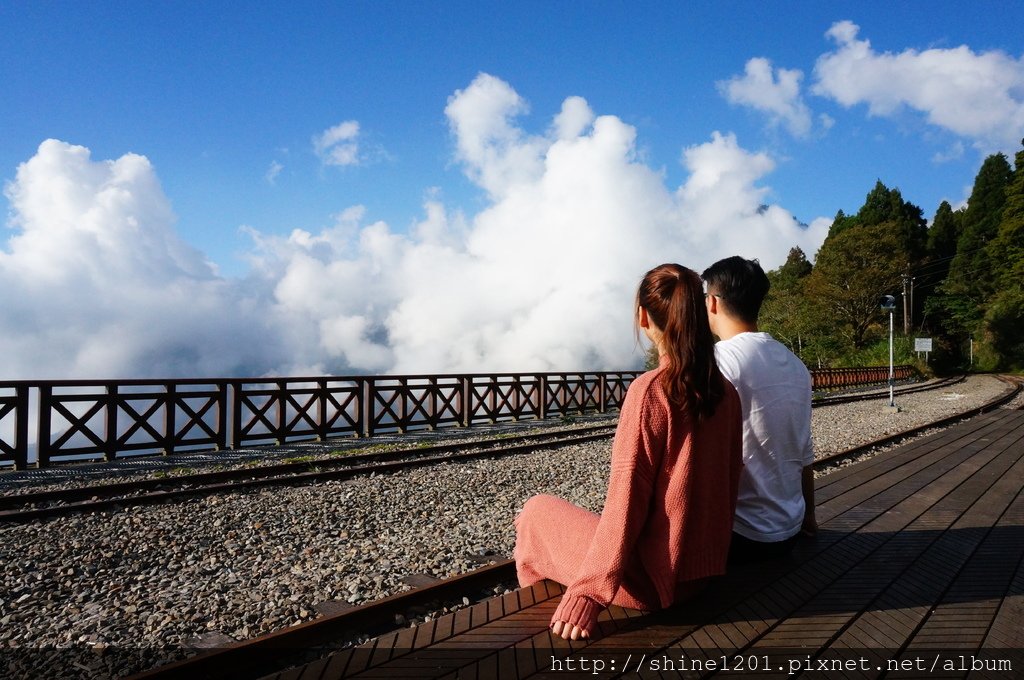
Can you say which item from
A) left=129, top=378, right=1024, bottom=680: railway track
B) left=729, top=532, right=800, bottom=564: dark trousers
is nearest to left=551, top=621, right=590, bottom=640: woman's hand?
left=729, top=532, right=800, bottom=564: dark trousers

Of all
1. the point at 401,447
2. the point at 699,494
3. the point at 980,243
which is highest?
the point at 980,243

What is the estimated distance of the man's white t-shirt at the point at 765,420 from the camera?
7.95 ft

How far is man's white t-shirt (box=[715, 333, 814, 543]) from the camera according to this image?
2.42 meters

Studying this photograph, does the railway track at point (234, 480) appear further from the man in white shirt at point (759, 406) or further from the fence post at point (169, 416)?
the man in white shirt at point (759, 406)

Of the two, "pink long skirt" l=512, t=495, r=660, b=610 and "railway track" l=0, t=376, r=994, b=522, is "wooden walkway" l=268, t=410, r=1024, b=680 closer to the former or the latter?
"pink long skirt" l=512, t=495, r=660, b=610

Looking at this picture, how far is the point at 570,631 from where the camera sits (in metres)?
1.97

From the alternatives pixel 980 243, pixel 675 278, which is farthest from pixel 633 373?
pixel 980 243

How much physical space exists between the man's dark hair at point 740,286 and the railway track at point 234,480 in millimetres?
6035

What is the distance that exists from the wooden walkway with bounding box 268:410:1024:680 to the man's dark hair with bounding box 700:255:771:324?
107cm

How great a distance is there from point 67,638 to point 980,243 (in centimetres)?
6641

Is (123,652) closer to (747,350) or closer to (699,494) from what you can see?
(699,494)

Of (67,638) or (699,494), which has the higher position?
(699,494)

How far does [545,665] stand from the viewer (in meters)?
1.86

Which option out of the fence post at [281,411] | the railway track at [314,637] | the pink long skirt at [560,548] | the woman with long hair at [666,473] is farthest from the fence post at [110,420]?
the woman with long hair at [666,473]
